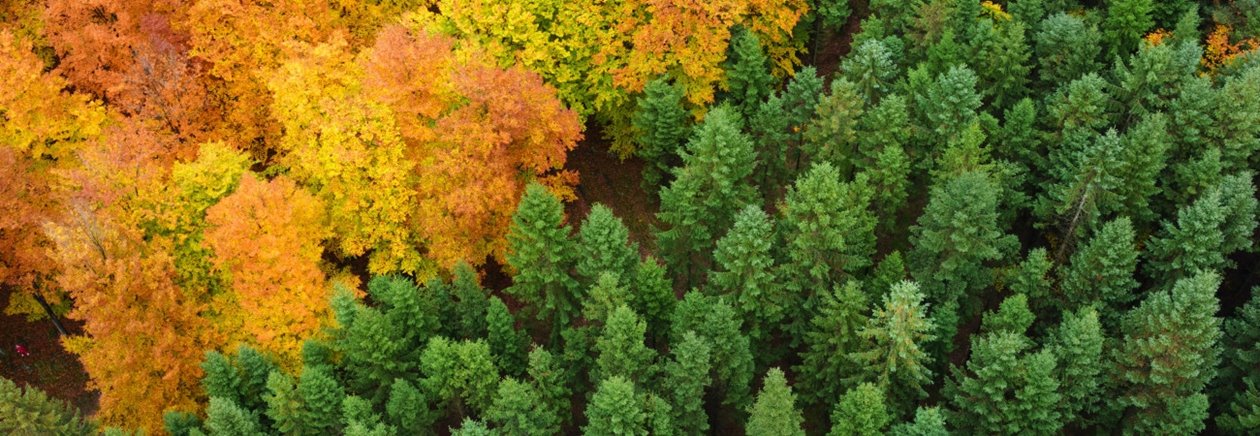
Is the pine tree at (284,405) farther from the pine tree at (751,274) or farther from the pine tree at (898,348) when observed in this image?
the pine tree at (898,348)

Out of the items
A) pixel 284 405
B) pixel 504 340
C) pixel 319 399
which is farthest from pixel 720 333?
pixel 284 405

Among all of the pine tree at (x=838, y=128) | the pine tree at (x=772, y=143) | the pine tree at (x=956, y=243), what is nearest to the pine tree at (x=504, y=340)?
the pine tree at (x=772, y=143)

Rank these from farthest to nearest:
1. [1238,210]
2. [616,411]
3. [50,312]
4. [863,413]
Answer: [50,312], [1238,210], [863,413], [616,411]

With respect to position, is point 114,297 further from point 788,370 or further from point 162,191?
point 788,370

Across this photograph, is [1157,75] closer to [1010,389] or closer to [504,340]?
Answer: [1010,389]

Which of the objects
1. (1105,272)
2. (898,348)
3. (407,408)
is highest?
(1105,272)

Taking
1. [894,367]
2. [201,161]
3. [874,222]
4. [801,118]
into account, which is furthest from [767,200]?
[201,161]
